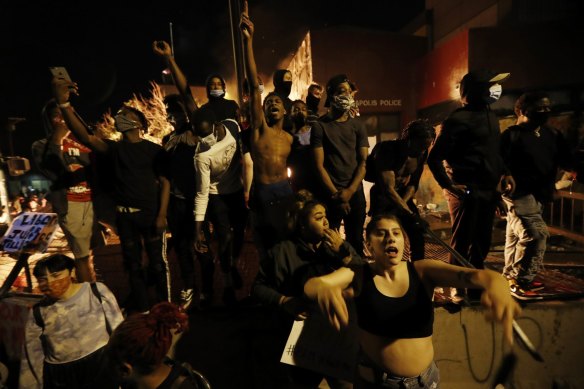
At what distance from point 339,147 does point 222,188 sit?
143cm

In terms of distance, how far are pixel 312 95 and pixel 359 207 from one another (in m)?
2.12

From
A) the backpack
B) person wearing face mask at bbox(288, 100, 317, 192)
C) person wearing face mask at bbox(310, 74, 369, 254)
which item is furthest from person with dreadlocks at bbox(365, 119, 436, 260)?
person wearing face mask at bbox(288, 100, 317, 192)

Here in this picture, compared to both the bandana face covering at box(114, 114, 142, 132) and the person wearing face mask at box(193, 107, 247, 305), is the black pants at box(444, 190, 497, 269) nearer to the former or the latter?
the person wearing face mask at box(193, 107, 247, 305)

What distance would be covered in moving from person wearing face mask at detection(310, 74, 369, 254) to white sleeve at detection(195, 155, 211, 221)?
122 centimetres

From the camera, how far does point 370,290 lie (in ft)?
8.14

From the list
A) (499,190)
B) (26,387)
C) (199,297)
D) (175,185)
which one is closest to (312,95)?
(175,185)

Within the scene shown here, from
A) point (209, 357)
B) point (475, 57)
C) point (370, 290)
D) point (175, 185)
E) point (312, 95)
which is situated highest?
point (475, 57)

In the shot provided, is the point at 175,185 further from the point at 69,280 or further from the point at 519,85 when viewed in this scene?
the point at 519,85

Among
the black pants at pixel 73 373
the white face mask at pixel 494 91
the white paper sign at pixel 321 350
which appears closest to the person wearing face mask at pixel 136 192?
the black pants at pixel 73 373

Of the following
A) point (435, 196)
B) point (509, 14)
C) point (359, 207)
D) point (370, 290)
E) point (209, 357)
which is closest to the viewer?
point (370, 290)

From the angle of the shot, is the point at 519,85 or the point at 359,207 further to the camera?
the point at 519,85

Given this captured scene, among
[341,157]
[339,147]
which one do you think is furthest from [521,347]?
[339,147]

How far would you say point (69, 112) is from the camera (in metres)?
3.52

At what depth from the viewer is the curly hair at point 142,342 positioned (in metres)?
2.08
